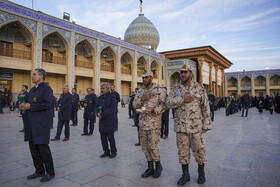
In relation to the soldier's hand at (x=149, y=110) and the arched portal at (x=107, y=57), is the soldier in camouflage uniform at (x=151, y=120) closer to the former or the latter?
the soldier's hand at (x=149, y=110)

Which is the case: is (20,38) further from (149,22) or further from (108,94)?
(149,22)

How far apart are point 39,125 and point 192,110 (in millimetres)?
1917

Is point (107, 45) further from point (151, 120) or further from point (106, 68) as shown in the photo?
point (151, 120)

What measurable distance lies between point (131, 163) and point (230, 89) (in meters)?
43.5

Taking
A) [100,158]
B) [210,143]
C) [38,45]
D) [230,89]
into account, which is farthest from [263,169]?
[230,89]

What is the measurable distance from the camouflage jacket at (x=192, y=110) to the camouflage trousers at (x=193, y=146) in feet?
0.26

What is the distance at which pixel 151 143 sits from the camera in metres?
2.54

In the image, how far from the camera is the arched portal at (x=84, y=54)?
706 inches

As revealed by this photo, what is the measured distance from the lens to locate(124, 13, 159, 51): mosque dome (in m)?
27.6

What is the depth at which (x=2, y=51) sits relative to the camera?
13.8m

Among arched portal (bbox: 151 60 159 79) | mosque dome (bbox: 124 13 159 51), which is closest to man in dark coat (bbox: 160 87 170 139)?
arched portal (bbox: 151 60 159 79)

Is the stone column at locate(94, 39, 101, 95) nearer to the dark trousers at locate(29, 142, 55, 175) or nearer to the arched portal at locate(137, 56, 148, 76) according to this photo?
the arched portal at locate(137, 56, 148, 76)

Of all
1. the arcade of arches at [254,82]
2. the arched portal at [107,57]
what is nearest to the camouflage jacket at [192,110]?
the arched portal at [107,57]

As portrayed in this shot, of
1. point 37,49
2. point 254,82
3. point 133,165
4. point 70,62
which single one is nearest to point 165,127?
point 133,165
